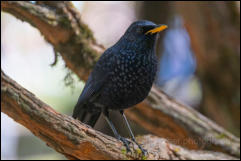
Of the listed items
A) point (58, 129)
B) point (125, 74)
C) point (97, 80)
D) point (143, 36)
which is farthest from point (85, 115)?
point (58, 129)

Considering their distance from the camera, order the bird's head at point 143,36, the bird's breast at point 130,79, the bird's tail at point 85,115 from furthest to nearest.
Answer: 1. the bird's tail at point 85,115
2. the bird's head at point 143,36
3. the bird's breast at point 130,79

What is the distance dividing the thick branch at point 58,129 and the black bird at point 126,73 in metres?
0.35

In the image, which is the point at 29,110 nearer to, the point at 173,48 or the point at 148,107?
the point at 148,107

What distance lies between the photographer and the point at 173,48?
28.0ft

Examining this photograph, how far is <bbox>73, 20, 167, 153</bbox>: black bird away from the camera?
13.1 feet

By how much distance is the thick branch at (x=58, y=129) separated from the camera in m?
2.80

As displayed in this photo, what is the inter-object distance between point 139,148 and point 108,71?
0.95 m

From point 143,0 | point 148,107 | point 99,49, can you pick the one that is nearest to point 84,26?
point 99,49

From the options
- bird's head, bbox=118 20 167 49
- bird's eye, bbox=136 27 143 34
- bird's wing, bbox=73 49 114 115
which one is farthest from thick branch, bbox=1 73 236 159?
bird's eye, bbox=136 27 143 34

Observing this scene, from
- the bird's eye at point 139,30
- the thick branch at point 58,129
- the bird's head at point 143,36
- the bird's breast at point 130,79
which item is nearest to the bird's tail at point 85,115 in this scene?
the bird's breast at point 130,79

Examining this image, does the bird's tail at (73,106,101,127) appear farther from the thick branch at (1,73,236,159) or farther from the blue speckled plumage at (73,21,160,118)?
the thick branch at (1,73,236,159)

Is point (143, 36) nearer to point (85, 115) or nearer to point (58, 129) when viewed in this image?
point (85, 115)

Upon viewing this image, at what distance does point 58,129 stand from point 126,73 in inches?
48.1

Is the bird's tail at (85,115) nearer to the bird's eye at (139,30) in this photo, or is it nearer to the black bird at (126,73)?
the black bird at (126,73)
